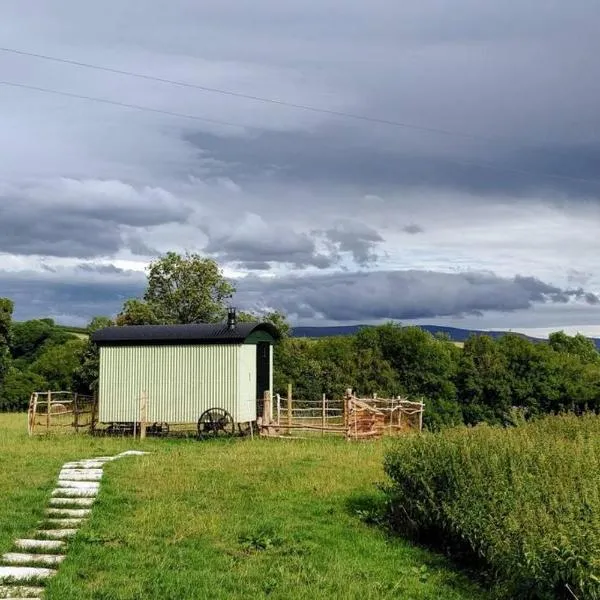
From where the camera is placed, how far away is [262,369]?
24828mm

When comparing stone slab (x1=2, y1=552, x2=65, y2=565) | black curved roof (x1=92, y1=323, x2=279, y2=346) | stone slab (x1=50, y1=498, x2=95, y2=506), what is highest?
black curved roof (x1=92, y1=323, x2=279, y2=346)

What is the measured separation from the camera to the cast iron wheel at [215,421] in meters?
22.7

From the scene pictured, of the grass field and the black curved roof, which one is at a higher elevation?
the black curved roof

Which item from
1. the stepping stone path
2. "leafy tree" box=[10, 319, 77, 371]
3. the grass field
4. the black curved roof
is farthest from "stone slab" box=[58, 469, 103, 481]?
"leafy tree" box=[10, 319, 77, 371]

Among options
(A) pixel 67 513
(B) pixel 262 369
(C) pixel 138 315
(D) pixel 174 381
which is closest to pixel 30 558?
(A) pixel 67 513

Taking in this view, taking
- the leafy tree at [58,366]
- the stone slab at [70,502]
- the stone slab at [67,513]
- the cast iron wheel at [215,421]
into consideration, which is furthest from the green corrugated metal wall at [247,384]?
the leafy tree at [58,366]

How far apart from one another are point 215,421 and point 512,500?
1524 cm

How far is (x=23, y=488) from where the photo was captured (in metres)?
12.3

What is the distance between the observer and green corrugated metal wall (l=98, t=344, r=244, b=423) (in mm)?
22922

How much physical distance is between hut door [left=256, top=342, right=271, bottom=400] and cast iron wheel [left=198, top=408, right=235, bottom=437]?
2.18 m

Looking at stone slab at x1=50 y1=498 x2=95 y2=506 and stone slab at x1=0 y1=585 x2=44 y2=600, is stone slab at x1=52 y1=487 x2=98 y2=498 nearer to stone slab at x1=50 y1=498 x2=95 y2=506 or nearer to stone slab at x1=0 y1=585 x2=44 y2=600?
stone slab at x1=50 y1=498 x2=95 y2=506

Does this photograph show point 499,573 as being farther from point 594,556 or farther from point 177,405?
point 177,405

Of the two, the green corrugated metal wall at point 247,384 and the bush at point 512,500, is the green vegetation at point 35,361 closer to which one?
the green corrugated metal wall at point 247,384

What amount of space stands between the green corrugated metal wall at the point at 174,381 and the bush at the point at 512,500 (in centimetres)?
1188
